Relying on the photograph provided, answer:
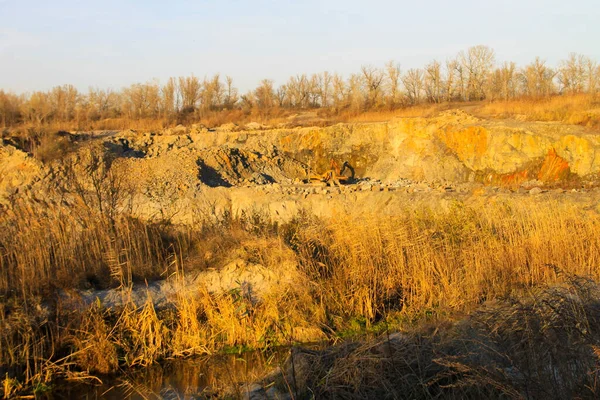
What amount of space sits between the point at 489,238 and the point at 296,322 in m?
3.37

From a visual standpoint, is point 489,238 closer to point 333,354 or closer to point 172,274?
point 333,354

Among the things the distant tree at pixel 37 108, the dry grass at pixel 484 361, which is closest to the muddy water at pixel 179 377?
the dry grass at pixel 484 361

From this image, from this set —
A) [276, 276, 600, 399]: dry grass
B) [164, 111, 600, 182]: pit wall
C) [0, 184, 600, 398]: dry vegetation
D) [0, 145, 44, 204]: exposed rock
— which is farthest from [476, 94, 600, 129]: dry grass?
[0, 145, 44, 204]: exposed rock

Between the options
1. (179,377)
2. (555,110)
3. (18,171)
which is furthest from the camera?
(555,110)

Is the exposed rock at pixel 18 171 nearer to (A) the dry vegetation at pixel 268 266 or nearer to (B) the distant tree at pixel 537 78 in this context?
(A) the dry vegetation at pixel 268 266

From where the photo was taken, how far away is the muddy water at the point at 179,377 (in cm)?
652

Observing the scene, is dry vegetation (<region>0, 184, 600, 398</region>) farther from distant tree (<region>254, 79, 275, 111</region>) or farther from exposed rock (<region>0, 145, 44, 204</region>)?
distant tree (<region>254, 79, 275, 111</region>)

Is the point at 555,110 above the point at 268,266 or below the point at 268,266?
above

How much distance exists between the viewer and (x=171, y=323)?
25.5ft

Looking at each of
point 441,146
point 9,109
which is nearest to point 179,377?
point 441,146

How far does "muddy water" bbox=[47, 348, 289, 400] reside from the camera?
6.52m

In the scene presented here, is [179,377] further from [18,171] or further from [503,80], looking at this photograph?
[503,80]

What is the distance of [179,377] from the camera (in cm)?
699

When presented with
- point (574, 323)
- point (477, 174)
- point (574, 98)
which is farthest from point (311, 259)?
point (574, 98)
